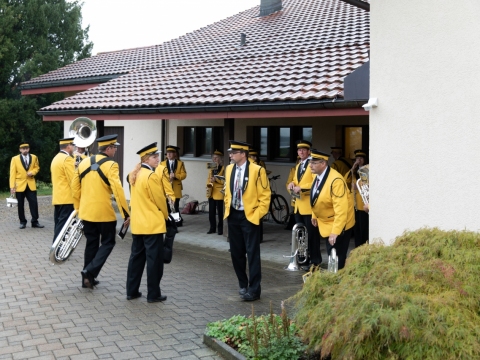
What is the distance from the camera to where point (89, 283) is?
845 cm

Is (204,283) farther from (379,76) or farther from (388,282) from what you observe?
(388,282)

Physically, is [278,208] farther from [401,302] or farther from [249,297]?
[401,302]

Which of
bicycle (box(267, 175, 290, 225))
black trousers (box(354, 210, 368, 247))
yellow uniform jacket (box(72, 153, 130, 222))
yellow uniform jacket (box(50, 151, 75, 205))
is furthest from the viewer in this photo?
bicycle (box(267, 175, 290, 225))

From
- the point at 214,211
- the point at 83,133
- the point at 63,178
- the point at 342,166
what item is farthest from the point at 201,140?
the point at 83,133

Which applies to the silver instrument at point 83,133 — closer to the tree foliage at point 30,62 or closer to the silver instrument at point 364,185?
the silver instrument at point 364,185

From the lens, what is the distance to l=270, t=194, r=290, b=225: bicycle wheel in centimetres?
1508

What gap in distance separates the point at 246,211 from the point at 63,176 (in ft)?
16.0

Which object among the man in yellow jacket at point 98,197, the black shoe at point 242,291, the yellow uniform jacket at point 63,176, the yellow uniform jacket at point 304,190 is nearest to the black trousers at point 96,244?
the man in yellow jacket at point 98,197

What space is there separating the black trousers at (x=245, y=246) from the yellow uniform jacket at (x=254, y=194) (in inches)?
3.4

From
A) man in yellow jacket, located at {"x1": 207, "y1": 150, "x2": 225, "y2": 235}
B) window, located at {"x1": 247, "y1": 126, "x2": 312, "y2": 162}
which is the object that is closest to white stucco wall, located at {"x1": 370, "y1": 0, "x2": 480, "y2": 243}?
man in yellow jacket, located at {"x1": 207, "y1": 150, "x2": 225, "y2": 235}

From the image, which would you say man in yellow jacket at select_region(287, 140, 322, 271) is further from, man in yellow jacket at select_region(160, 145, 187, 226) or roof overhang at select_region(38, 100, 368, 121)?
man in yellow jacket at select_region(160, 145, 187, 226)

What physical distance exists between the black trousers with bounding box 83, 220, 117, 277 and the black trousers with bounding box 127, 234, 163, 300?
63 cm

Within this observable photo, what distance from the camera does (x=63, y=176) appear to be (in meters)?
11.5

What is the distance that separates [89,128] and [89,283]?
3.59m
